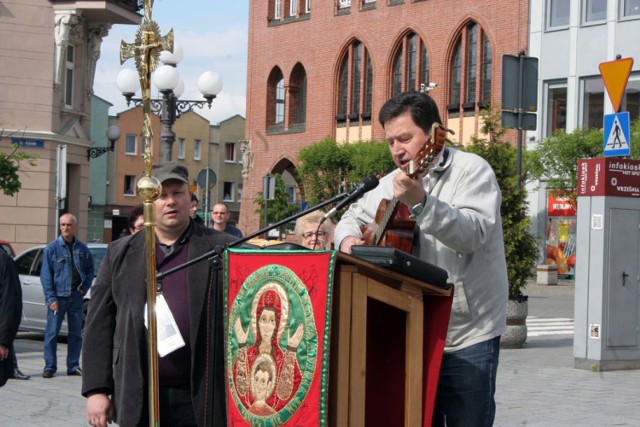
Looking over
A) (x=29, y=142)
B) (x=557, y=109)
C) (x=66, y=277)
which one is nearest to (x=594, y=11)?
(x=557, y=109)

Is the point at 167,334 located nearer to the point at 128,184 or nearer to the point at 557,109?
the point at 557,109

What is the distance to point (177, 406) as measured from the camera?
488 cm

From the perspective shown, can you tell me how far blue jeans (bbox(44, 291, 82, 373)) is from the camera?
45.0 feet

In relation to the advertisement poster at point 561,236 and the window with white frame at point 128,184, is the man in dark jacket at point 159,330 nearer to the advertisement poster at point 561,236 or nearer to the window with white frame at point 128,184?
the advertisement poster at point 561,236

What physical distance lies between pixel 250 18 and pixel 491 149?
49.4 m

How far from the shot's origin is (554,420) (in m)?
9.84

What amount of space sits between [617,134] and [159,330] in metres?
10.9

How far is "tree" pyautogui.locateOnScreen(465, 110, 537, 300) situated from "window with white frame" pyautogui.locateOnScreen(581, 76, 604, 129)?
98.6ft

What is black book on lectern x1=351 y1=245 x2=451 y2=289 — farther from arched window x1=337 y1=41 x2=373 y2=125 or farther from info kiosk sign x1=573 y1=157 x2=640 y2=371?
arched window x1=337 y1=41 x2=373 y2=125

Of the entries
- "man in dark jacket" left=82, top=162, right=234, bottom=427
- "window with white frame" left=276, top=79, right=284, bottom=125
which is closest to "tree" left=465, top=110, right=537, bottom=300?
"man in dark jacket" left=82, top=162, right=234, bottom=427

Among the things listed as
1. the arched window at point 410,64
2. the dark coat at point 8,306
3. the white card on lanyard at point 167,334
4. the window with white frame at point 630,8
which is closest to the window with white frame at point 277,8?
the arched window at point 410,64

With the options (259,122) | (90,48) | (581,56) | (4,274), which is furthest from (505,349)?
(259,122)

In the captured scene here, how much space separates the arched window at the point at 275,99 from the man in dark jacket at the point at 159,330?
58435 mm

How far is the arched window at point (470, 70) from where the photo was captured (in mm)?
50875
